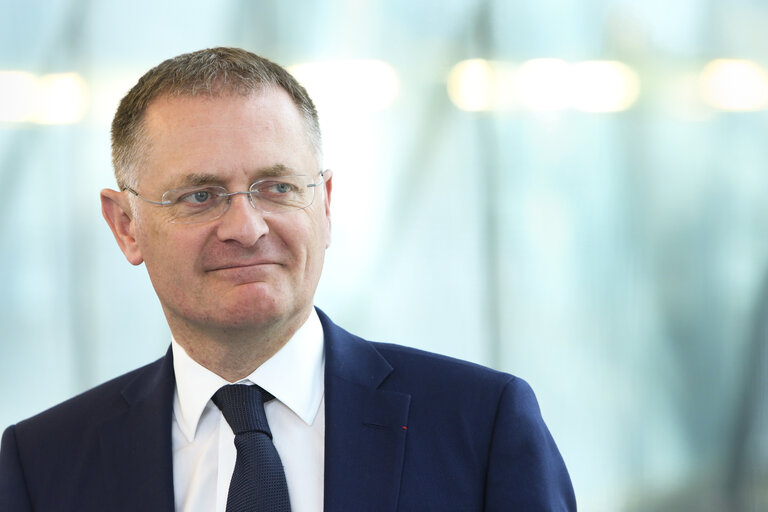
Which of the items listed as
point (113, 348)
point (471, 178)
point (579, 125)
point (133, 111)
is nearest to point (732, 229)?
point (579, 125)

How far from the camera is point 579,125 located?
3.41 meters

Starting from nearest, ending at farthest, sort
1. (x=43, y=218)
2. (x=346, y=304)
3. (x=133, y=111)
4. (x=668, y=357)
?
(x=133, y=111) < (x=43, y=218) < (x=346, y=304) < (x=668, y=357)

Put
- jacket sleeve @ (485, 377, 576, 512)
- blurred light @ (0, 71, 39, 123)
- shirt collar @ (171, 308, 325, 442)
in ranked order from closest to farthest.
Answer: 1. jacket sleeve @ (485, 377, 576, 512)
2. shirt collar @ (171, 308, 325, 442)
3. blurred light @ (0, 71, 39, 123)

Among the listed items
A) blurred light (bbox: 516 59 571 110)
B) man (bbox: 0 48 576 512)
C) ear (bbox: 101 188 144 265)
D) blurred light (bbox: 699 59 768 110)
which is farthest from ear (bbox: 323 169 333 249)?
blurred light (bbox: 699 59 768 110)

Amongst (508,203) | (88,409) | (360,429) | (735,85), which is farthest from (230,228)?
(735,85)

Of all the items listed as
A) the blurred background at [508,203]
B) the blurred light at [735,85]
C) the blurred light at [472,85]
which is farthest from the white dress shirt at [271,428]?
the blurred light at [735,85]

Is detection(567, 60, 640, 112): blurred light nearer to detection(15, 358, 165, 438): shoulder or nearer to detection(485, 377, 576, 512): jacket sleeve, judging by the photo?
detection(485, 377, 576, 512): jacket sleeve

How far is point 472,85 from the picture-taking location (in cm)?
333

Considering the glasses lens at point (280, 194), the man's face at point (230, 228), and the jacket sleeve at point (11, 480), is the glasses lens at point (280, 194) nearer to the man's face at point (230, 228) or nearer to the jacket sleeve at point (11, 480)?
the man's face at point (230, 228)

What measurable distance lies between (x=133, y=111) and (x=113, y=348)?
1.68m

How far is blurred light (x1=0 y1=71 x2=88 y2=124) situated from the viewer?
9.79ft

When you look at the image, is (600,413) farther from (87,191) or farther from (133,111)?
(133,111)

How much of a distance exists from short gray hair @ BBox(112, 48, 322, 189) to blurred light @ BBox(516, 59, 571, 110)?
192 cm

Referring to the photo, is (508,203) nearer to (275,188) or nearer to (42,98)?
(42,98)
